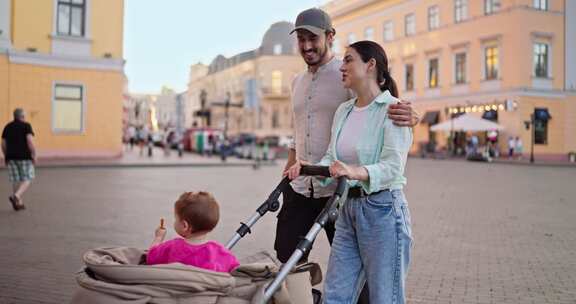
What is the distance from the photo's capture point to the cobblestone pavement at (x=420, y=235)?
546 cm

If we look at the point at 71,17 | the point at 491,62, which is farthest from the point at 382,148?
the point at 491,62

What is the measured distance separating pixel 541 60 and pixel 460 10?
6.83m

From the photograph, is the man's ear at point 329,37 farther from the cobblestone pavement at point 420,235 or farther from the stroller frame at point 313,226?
the cobblestone pavement at point 420,235

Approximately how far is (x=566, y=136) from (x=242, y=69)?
166ft

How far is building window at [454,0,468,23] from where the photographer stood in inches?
1624

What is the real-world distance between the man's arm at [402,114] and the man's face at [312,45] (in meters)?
1.00

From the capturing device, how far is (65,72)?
2636 centimetres

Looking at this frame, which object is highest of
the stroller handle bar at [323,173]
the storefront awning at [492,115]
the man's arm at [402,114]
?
the storefront awning at [492,115]

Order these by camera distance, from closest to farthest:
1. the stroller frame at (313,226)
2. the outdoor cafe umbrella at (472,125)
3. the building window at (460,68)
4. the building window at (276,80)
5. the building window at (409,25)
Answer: the stroller frame at (313,226) < the outdoor cafe umbrella at (472,125) < the building window at (460,68) < the building window at (409,25) < the building window at (276,80)

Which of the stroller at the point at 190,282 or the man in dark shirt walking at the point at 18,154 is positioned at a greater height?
the man in dark shirt walking at the point at 18,154

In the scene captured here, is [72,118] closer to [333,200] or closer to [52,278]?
[52,278]

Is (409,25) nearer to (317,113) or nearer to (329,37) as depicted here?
(329,37)

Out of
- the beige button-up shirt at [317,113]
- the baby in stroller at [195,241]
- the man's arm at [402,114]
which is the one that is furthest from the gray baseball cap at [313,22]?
the baby in stroller at [195,241]

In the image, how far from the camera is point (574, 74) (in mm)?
38625
